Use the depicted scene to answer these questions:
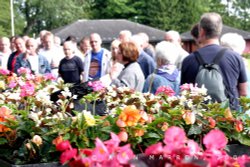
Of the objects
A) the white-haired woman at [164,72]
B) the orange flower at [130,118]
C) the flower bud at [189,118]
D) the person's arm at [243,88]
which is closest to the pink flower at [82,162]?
the orange flower at [130,118]

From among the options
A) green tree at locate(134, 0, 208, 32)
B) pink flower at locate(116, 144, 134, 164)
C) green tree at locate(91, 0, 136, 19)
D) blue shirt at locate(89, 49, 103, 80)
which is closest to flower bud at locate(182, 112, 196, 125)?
pink flower at locate(116, 144, 134, 164)

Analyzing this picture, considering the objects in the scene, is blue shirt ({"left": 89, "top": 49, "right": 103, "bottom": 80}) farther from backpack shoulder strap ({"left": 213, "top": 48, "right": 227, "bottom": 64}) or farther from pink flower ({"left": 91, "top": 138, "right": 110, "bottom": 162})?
pink flower ({"left": 91, "top": 138, "right": 110, "bottom": 162})

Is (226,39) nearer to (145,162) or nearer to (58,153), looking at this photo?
(58,153)

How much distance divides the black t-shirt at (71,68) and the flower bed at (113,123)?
583 centimetres

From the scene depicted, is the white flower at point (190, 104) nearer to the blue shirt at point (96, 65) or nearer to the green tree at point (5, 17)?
the blue shirt at point (96, 65)

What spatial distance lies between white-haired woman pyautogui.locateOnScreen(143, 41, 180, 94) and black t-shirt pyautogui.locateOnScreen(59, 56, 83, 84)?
4.35 meters

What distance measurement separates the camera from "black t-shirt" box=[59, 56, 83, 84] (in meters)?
10.8

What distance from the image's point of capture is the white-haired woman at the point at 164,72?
6.40 metres

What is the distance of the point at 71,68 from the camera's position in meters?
10.8

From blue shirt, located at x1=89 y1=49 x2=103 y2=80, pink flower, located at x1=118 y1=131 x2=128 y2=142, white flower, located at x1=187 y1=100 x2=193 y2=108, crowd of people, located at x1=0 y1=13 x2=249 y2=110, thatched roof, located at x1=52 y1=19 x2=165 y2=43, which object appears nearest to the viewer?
pink flower, located at x1=118 y1=131 x2=128 y2=142

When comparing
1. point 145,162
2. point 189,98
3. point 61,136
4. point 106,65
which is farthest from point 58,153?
point 106,65

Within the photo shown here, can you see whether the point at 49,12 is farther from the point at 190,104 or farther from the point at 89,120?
the point at 89,120

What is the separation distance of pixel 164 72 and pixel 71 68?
4443 millimetres

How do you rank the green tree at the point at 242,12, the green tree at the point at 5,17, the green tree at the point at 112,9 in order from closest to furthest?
the green tree at the point at 5,17 < the green tree at the point at 112,9 < the green tree at the point at 242,12
